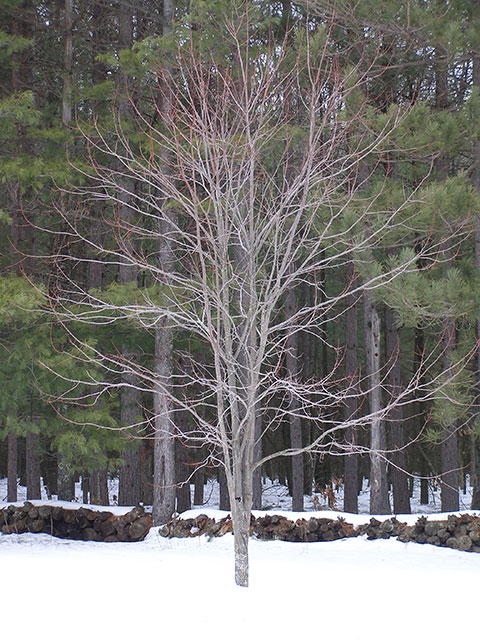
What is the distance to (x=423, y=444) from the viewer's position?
24641 mm

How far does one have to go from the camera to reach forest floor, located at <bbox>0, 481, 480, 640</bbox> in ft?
19.4

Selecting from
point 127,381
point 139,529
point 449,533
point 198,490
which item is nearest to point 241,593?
point 449,533

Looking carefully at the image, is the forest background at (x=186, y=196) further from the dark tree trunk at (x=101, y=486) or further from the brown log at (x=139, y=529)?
the dark tree trunk at (x=101, y=486)

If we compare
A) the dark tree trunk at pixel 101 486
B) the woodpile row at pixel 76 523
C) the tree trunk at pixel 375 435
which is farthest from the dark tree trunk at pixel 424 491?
the woodpile row at pixel 76 523

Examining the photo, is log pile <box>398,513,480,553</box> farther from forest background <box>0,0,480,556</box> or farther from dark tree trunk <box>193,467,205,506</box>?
dark tree trunk <box>193,467,205,506</box>

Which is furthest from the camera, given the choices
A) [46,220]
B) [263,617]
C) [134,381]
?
[46,220]

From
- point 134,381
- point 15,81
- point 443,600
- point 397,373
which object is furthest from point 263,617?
point 397,373

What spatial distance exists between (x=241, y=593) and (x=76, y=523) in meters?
5.82

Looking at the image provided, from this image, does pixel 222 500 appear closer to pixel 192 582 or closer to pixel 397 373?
pixel 397 373

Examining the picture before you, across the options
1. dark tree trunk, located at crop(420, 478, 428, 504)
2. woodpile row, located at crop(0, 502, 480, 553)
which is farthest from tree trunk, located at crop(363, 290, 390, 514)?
dark tree trunk, located at crop(420, 478, 428, 504)

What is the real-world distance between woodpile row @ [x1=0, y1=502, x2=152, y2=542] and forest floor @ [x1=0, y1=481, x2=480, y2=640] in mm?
1169

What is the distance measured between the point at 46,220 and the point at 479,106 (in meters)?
9.70

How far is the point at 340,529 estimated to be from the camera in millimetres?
10906

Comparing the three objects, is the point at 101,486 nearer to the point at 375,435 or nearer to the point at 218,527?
the point at 375,435
